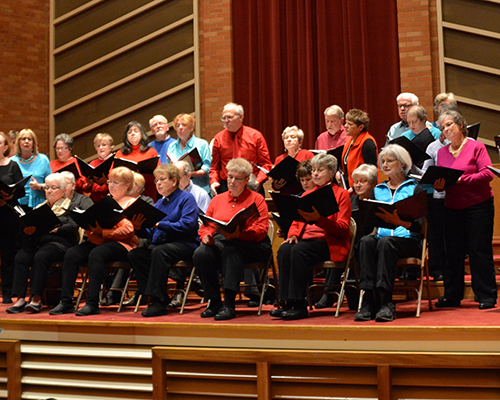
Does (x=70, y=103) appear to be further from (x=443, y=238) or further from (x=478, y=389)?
(x=478, y=389)

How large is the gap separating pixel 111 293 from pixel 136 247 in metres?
0.76

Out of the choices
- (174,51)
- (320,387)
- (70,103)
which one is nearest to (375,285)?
(320,387)

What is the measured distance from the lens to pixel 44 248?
451 cm

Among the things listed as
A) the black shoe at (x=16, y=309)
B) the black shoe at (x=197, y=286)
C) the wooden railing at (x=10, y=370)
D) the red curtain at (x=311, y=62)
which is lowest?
the wooden railing at (x=10, y=370)

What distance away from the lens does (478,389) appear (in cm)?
292

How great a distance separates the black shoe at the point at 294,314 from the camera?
365cm

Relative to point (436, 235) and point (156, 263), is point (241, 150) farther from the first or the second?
point (436, 235)

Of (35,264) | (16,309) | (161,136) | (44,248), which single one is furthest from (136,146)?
(16,309)

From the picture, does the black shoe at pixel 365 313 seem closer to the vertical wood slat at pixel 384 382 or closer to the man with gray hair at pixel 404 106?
the vertical wood slat at pixel 384 382

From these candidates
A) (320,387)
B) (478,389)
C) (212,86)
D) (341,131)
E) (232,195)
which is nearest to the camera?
(478,389)

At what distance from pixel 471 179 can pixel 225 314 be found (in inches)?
70.4

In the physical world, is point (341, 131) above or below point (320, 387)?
above

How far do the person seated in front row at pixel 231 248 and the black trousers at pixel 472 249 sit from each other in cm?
122

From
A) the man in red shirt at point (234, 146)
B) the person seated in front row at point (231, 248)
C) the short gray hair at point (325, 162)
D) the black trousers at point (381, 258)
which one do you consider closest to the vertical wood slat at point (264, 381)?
the person seated in front row at point (231, 248)
